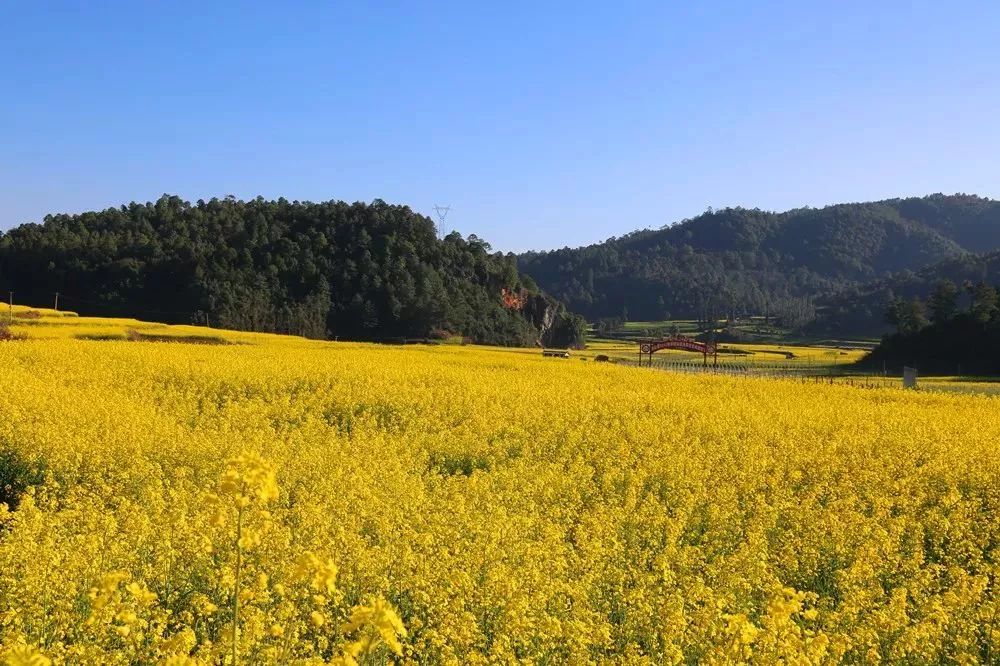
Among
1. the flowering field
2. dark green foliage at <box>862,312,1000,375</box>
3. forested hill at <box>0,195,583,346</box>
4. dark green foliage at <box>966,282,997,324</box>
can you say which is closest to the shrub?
the flowering field

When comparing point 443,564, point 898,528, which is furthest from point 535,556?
point 898,528

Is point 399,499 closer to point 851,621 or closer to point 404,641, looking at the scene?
point 404,641

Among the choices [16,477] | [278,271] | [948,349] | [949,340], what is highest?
[278,271]

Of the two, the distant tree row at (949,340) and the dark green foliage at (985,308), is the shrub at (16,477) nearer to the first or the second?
the distant tree row at (949,340)

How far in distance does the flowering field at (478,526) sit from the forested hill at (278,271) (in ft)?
172

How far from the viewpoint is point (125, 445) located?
10.9 metres

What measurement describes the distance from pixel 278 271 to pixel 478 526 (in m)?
70.7

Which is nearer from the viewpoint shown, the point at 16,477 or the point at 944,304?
the point at 16,477

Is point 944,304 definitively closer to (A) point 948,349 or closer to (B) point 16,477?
(A) point 948,349

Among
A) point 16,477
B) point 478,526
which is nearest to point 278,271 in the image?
point 16,477

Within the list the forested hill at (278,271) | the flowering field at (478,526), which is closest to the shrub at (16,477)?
the flowering field at (478,526)

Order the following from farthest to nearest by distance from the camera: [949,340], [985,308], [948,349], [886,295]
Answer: [886,295]
[949,340]
[948,349]
[985,308]

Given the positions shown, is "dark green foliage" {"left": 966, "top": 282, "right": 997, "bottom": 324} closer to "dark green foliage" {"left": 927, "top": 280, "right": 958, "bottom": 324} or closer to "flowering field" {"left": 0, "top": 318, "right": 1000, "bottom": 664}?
"dark green foliage" {"left": 927, "top": 280, "right": 958, "bottom": 324}

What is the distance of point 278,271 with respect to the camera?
74.6 meters
